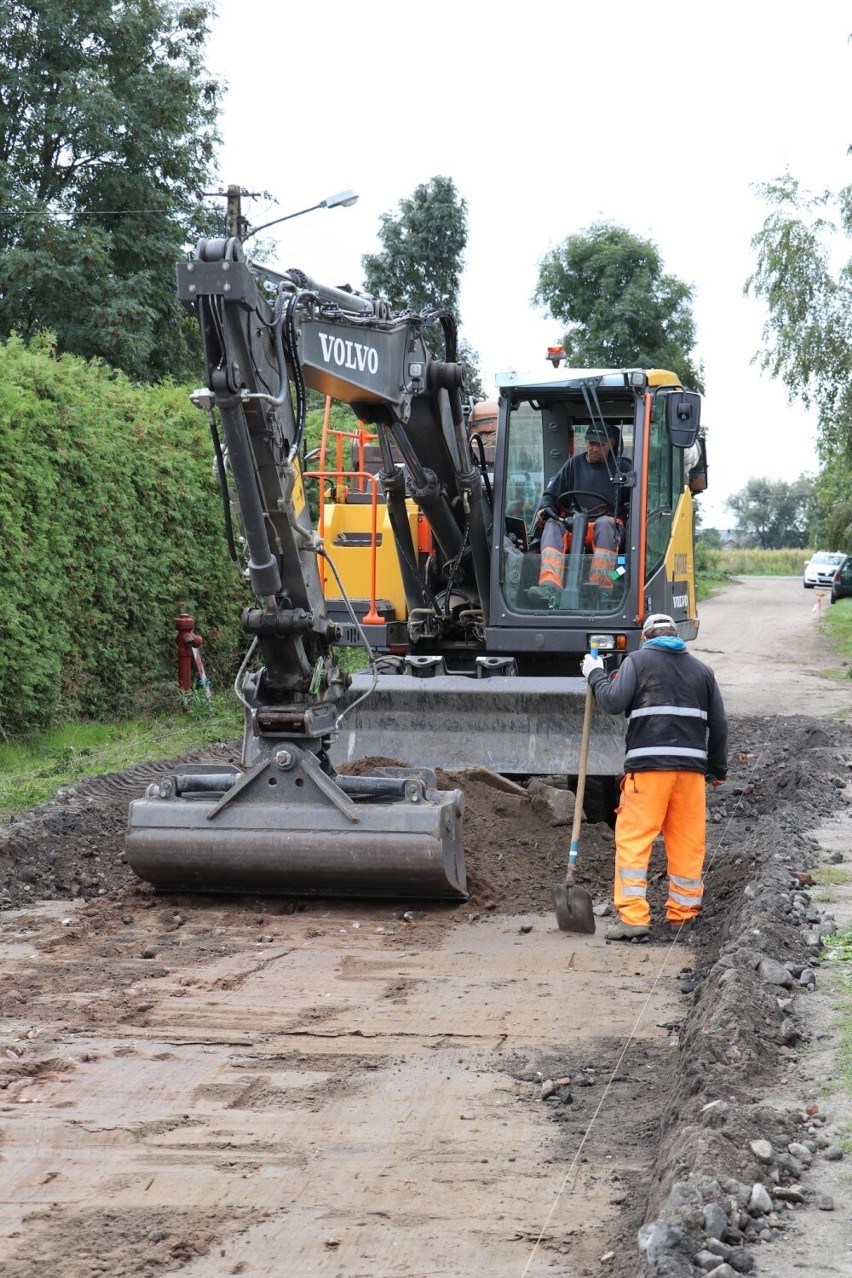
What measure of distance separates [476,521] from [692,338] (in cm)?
2840

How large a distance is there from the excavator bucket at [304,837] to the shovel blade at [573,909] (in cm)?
61

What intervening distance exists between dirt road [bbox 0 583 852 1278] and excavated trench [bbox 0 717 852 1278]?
0.05 ft

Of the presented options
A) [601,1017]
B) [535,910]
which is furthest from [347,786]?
[601,1017]

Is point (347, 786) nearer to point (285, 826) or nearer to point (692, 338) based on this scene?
point (285, 826)

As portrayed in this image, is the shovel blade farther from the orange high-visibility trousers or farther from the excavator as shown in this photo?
the excavator

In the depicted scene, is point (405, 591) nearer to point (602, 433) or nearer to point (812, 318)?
point (602, 433)

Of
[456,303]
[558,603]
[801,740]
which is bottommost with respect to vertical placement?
[801,740]

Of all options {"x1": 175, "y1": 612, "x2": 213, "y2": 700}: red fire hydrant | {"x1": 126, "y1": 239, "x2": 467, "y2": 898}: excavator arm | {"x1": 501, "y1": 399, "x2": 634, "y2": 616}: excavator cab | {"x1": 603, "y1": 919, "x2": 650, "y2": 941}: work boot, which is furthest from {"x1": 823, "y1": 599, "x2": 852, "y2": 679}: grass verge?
{"x1": 126, "y1": 239, "x2": 467, "y2": 898}: excavator arm

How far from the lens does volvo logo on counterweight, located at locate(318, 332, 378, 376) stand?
27.6 ft

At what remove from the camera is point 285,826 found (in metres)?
8.06

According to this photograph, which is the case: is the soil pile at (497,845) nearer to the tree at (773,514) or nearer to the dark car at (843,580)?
the dark car at (843,580)

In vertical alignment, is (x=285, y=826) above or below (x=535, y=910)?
above

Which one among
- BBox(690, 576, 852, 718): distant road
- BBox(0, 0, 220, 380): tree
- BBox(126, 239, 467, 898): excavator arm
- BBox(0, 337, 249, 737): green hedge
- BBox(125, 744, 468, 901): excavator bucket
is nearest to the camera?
BBox(126, 239, 467, 898): excavator arm

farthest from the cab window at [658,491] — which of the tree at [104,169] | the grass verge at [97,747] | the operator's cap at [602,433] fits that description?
the tree at [104,169]
